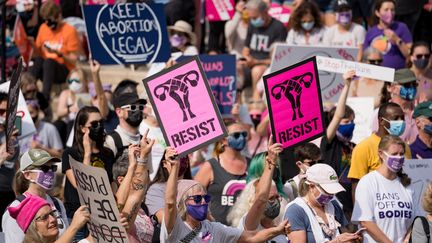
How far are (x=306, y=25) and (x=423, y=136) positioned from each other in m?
4.32

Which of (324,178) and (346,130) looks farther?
(346,130)

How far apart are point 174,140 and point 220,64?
15.0ft

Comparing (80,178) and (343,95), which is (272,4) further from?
(80,178)

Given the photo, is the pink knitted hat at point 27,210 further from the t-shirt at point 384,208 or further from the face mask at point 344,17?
the face mask at point 344,17

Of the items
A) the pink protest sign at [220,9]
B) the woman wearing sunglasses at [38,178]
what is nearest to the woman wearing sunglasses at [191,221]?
the woman wearing sunglasses at [38,178]

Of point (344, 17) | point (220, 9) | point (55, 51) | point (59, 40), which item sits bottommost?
point (55, 51)

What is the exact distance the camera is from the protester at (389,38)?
16278mm

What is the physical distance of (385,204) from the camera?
36.6 feet

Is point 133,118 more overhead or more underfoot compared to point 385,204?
more overhead

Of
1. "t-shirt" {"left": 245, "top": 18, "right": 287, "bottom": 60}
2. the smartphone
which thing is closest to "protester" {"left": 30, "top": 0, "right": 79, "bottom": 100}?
"t-shirt" {"left": 245, "top": 18, "right": 287, "bottom": 60}

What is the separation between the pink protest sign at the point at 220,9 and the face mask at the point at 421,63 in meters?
3.33

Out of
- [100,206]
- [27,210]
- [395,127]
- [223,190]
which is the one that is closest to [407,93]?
[395,127]

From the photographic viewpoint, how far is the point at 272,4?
18.9m

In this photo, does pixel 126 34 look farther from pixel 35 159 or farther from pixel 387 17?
pixel 35 159
